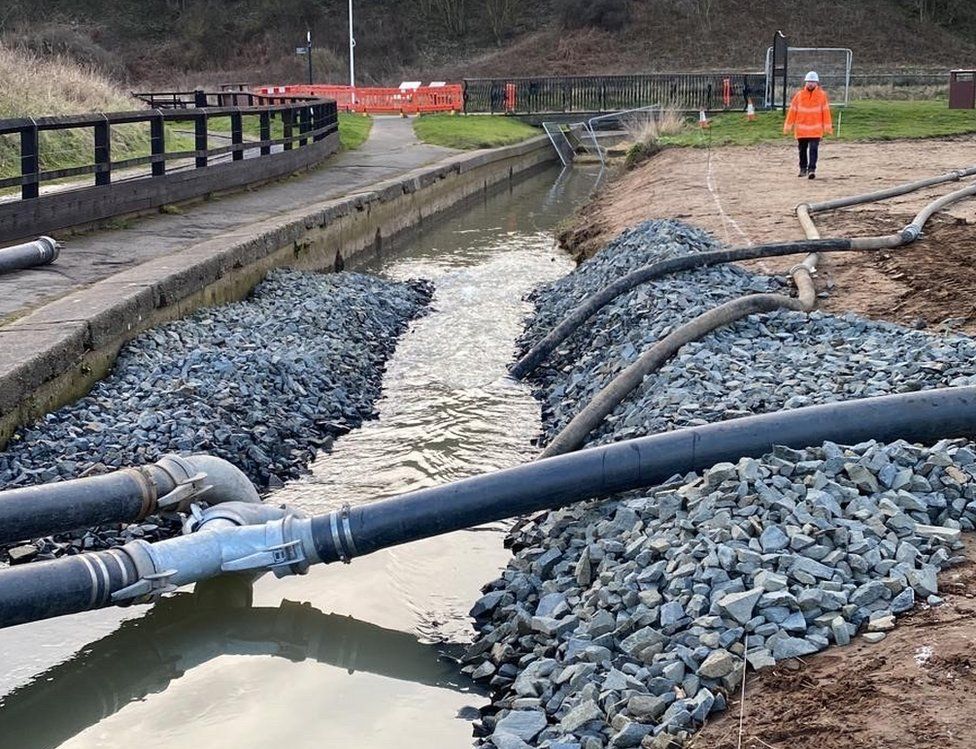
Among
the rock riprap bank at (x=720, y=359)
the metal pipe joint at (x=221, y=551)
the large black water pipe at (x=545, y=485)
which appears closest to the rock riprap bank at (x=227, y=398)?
the metal pipe joint at (x=221, y=551)

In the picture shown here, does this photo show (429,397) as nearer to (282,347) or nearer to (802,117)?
(282,347)

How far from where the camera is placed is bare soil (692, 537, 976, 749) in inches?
159

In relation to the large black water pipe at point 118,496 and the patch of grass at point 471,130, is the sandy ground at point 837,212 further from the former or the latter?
the patch of grass at point 471,130

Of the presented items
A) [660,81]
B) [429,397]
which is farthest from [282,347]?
[660,81]

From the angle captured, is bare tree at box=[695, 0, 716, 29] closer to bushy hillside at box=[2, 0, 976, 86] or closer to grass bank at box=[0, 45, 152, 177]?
bushy hillside at box=[2, 0, 976, 86]

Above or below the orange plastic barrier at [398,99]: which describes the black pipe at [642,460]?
below

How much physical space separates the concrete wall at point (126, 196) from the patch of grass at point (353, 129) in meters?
7.66

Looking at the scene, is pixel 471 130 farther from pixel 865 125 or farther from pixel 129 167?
pixel 129 167

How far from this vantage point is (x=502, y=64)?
5553 cm

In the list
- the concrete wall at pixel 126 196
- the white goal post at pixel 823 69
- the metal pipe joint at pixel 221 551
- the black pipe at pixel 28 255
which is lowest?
the metal pipe joint at pixel 221 551

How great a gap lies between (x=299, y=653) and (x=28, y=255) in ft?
21.4

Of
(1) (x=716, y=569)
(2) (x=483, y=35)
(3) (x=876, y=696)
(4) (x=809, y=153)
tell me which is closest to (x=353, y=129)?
(4) (x=809, y=153)

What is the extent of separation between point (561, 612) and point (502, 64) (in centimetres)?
5203

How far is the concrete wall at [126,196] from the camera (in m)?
12.3
